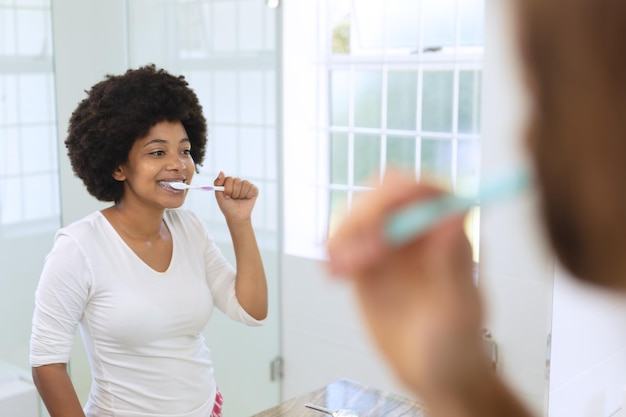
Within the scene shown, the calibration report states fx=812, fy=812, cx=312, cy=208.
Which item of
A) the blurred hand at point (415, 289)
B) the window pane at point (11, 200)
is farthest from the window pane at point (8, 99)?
the blurred hand at point (415, 289)

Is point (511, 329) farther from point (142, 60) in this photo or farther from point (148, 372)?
point (142, 60)

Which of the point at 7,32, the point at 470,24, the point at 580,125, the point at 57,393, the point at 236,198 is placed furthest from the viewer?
the point at 470,24

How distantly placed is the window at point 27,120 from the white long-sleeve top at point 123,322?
0.59 meters

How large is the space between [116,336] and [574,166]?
6.57ft

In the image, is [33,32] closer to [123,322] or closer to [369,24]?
[123,322]

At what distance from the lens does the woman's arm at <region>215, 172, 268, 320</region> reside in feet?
7.91

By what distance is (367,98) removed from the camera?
138 inches

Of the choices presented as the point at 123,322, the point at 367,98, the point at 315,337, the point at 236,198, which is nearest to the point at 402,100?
the point at 367,98

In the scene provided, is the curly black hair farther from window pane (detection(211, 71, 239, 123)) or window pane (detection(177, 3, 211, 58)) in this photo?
window pane (detection(211, 71, 239, 123))

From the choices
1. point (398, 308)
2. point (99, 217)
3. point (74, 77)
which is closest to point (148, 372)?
point (99, 217)

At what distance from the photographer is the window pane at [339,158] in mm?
3645

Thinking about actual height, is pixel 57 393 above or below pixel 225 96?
below

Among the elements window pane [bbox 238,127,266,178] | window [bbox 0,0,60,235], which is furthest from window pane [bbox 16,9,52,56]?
window pane [bbox 238,127,266,178]

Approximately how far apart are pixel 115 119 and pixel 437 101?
1510 millimetres
